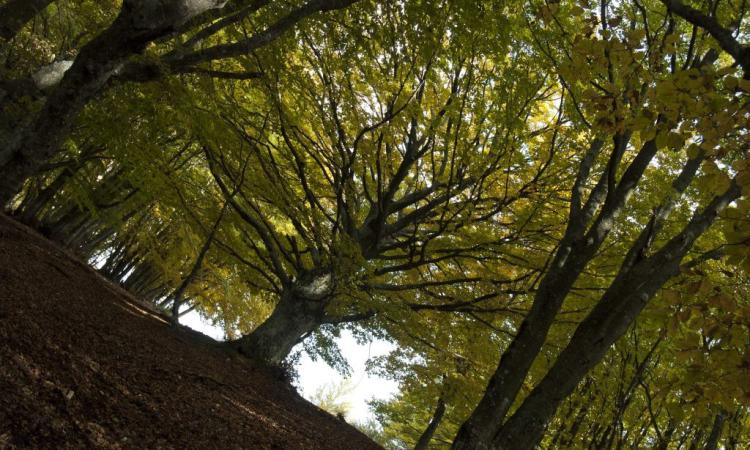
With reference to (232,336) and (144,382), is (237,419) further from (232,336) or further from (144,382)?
(232,336)

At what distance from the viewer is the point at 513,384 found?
2.99 meters

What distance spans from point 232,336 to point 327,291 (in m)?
11.0

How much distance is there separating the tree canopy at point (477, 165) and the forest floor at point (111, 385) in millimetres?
1119

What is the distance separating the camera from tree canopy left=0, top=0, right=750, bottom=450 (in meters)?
2.66

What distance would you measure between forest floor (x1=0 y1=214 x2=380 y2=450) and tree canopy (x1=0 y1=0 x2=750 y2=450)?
1119 millimetres

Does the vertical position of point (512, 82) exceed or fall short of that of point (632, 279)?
it exceeds it

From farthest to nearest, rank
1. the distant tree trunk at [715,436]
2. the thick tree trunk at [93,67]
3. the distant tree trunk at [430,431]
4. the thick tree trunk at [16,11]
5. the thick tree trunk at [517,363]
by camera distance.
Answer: the distant tree trunk at [430,431] → the distant tree trunk at [715,436] → the thick tree trunk at [16,11] → the thick tree trunk at [93,67] → the thick tree trunk at [517,363]

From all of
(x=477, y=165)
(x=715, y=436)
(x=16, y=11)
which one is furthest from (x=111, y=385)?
(x=715, y=436)

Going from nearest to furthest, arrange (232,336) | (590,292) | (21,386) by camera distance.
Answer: (21,386)
(590,292)
(232,336)

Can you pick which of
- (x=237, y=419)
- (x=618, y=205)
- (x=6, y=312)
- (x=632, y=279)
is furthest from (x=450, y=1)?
(x=6, y=312)

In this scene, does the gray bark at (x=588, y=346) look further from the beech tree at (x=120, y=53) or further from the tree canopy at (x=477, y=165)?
the beech tree at (x=120, y=53)

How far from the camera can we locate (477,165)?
5.97 meters

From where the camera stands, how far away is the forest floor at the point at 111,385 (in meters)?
2.47

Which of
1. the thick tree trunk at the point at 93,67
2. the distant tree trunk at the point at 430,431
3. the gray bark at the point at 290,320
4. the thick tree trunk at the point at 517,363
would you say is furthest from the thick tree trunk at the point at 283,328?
the distant tree trunk at the point at 430,431
